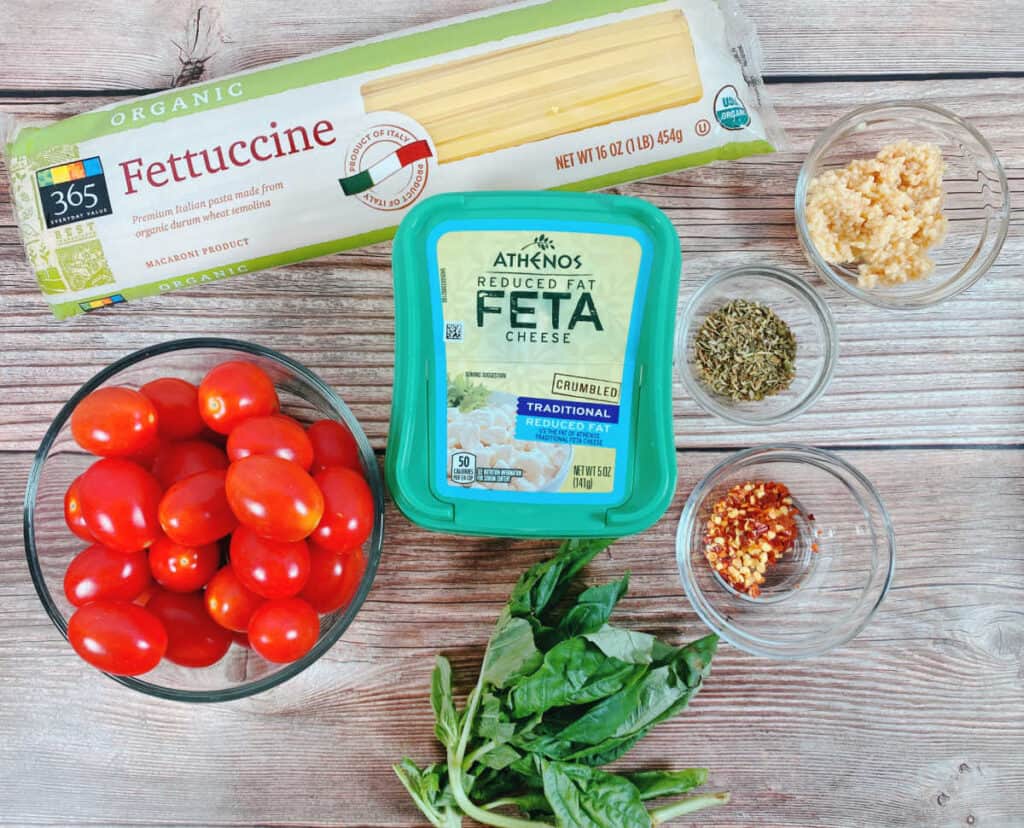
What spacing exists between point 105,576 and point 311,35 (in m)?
0.71

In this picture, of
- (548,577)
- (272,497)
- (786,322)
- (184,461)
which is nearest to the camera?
(272,497)

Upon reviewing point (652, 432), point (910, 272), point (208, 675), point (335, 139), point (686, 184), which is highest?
point (335, 139)

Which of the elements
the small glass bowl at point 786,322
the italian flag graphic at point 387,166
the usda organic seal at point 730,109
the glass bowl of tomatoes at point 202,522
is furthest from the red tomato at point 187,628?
the usda organic seal at point 730,109

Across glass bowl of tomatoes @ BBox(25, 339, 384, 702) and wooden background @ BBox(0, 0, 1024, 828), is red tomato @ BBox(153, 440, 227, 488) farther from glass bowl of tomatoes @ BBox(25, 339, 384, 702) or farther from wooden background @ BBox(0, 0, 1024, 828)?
wooden background @ BBox(0, 0, 1024, 828)

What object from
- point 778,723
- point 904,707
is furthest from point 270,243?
point 904,707

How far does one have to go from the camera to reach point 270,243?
1.02 meters

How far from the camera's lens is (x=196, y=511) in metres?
0.79

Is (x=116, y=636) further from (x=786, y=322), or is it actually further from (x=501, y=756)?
(x=786, y=322)

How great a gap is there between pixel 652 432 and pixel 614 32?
475mm

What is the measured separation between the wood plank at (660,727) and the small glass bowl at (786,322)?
9cm

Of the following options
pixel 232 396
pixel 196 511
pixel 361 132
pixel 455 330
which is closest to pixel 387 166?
pixel 361 132

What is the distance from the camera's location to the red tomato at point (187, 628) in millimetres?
855

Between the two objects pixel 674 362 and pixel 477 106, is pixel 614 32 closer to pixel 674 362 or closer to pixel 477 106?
pixel 477 106

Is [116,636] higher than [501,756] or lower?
higher
